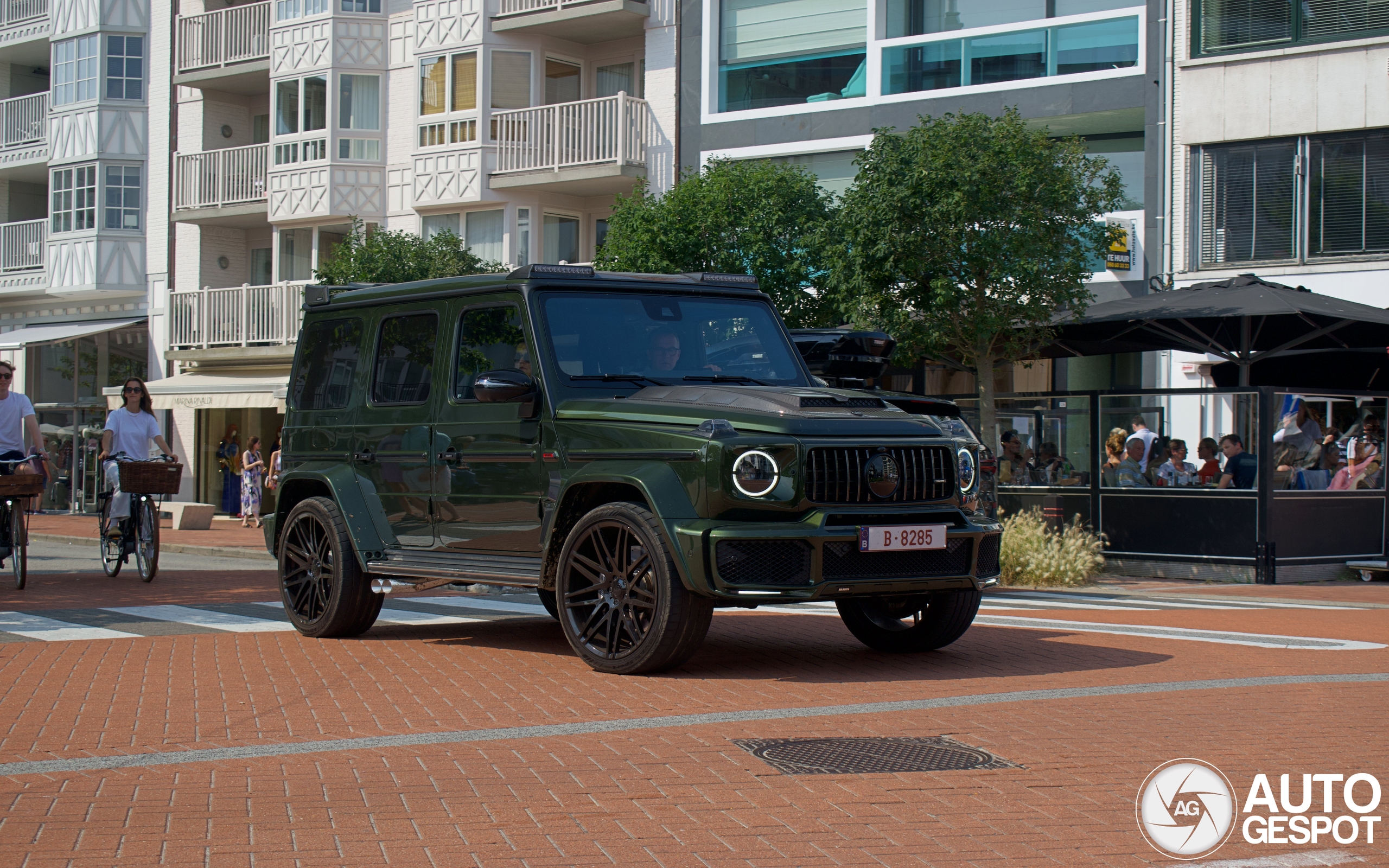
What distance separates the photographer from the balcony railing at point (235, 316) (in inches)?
1383

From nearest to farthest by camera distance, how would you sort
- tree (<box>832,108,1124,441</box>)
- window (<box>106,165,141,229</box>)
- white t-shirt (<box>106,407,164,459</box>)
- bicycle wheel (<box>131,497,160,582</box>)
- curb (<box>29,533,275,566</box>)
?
bicycle wheel (<box>131,497,160,582</box>), white t-shirt (<box>106,407,164,459</box>), tree (<box>832,108,1124,441</box>), curb (<box>29,533,275,566</box>), window (<box>106,165,141,229</box>)

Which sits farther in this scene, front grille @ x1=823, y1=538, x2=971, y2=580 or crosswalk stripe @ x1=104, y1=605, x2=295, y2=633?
crosswalk stripe @ x1=104, y1=605, x2=295, y2=633

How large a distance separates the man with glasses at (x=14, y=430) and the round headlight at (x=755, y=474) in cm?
822

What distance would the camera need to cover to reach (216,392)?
31.9 meters

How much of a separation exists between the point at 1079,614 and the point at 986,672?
408 cm

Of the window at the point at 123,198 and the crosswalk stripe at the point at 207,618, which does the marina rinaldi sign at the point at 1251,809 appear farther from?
the window at the point at 123,198

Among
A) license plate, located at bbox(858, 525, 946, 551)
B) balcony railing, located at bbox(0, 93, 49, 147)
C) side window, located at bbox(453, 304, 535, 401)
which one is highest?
balcony railing, located at bbox(0, 93, 49, 147)

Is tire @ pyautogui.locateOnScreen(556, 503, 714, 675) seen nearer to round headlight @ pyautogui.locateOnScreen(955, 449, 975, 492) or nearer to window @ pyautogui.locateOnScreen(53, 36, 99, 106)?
round headlight @ pyautogui.locateOnScreen(955, 449, 975, 492)

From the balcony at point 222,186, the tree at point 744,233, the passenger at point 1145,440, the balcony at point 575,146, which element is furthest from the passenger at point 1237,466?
the balcony at point 222,186

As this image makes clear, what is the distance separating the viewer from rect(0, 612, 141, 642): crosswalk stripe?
9812 millimetres

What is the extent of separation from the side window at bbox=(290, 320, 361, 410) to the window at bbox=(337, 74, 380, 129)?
2594 centimetres

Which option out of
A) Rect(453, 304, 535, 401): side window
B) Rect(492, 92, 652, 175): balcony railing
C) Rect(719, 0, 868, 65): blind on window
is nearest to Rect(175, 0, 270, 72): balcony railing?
Rect(492, 92, 652, 175): balcony railing

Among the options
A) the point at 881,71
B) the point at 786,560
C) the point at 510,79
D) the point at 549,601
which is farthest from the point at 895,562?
the point at 510,79

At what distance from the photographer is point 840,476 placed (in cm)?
753
